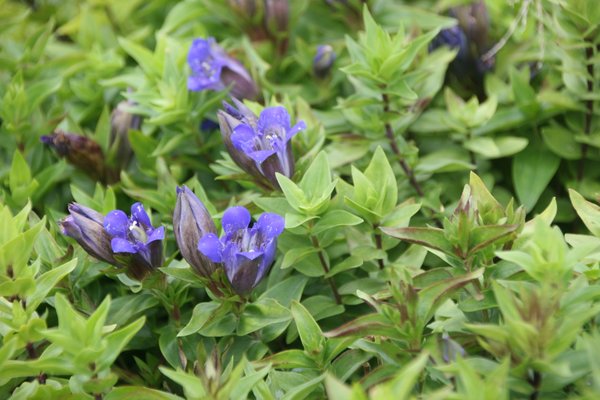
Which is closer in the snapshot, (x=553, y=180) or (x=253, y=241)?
(x=253, y=241)

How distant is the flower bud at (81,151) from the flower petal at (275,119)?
0.59m

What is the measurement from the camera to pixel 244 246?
1.43 m

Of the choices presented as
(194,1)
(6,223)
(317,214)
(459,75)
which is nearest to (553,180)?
(459,75)

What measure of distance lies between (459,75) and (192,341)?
110cm

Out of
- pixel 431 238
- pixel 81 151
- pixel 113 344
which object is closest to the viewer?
pixel 113 344

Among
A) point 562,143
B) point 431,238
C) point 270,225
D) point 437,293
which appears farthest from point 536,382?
point 562,143

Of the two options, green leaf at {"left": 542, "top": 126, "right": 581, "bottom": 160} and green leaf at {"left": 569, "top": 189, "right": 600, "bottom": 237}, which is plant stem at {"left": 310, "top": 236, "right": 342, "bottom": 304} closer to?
green leaf at {"left": 569, "top": 189, "right": 600, "bottom": 237}

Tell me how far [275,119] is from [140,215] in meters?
0.33

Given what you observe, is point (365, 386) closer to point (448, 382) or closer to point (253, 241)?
point (448, 382)

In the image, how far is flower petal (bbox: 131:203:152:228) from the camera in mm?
1462

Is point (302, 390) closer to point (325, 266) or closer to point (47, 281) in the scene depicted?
point (325, 266)

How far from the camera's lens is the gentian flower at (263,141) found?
151cm

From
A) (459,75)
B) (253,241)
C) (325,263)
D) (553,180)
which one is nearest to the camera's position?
(253,241)

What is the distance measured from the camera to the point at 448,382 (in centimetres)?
118
